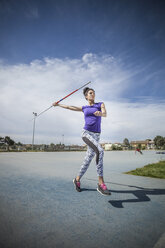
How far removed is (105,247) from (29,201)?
62.4 inches

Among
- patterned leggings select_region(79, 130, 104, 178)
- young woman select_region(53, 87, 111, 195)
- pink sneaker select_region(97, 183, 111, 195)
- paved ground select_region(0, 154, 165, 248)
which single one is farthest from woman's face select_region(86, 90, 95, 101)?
paved ground select_region(0, 154, 165, 248)

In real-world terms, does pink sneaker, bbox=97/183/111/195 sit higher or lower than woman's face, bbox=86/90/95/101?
lower

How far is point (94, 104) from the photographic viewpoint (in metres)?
3.53

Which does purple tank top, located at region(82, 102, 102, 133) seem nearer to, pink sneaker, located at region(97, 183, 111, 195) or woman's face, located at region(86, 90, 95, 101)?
woman's face, located at region(86, 90, 95, 101)

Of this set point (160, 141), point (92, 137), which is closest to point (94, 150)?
point (92, 137)

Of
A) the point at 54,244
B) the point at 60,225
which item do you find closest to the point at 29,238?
the point at 54,244

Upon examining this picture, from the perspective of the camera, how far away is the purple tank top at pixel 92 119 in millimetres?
3320

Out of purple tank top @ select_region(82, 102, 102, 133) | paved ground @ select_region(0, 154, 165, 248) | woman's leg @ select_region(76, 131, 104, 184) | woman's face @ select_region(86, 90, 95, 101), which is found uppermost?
woman's face @ select_region(86, 90, 95, 101)

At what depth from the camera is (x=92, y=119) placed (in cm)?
333

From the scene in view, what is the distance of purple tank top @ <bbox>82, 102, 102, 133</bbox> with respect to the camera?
10.9 ft

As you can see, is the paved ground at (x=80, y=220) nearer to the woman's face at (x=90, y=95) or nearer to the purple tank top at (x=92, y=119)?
the purple tank top at (x=92, y=119)

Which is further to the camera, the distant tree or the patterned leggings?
the distant tree

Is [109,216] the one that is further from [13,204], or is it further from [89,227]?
[13,204]

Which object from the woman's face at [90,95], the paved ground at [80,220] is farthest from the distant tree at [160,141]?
the woman's face at [90,95]
